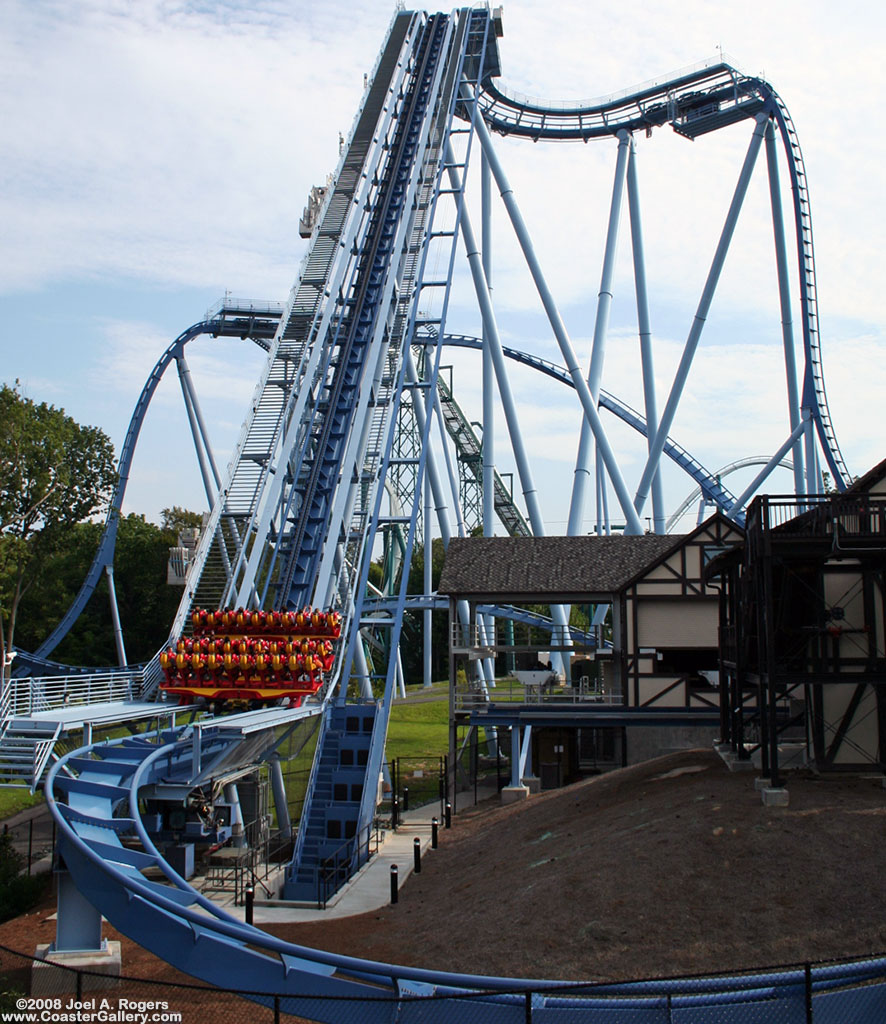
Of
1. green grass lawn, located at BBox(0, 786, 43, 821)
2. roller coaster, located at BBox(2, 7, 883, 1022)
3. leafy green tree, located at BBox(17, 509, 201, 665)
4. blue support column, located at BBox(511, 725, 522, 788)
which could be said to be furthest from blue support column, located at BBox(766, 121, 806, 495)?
leafy green tree, located at BBox(17, 509, 201, 665)

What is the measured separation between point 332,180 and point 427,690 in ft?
94.0

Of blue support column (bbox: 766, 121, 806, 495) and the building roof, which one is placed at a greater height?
blue support column (bbox: 766, 121, 806, 495)

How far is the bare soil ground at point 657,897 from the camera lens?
977 centimetres

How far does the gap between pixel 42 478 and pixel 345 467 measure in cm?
1501

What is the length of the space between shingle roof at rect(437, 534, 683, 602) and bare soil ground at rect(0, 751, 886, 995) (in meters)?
8.53

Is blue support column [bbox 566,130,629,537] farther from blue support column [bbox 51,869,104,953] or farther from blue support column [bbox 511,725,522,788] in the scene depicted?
blue support column [bbox 51,869,104,953]

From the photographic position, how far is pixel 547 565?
80.3ft

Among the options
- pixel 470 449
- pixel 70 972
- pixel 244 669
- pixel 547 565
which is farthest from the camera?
pixel 470 449

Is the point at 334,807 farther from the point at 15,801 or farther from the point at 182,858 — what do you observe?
the point at 15,801

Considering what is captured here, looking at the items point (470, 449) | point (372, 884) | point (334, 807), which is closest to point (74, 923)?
point (372, 884)

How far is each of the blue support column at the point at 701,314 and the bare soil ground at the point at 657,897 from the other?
42.8 feet

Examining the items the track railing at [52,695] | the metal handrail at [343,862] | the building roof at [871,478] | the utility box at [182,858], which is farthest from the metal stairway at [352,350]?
the building roof at [871,478]

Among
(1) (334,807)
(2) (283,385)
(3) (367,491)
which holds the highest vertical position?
(2) (283,385)

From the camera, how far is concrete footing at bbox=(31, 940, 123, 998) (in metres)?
9.85
